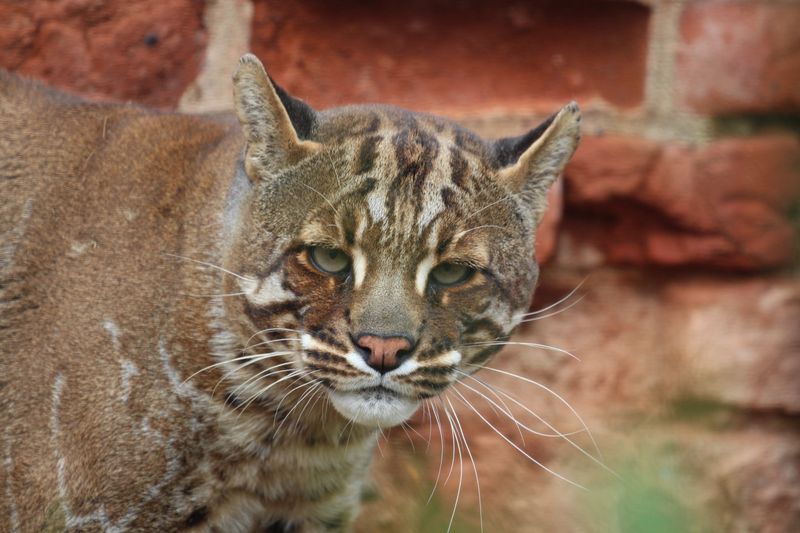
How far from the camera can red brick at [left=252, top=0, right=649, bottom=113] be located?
3.72 metres

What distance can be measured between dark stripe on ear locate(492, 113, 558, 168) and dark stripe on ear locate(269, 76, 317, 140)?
55 cm

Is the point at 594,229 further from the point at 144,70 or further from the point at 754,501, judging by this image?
the point at 144,70

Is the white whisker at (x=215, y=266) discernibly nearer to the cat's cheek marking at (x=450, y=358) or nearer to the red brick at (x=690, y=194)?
the cat's cheek marking at (x=450, y=358)

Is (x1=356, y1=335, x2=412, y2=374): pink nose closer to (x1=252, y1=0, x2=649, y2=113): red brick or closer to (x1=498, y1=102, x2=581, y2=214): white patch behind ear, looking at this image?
(x1=498, y1=102, x2=581, y2=214): white patch behind ear

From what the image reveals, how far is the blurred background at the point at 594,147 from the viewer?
361 cm

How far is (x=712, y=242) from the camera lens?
3814 mm

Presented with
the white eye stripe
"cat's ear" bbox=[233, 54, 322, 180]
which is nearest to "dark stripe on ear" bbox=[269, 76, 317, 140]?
"cat's ear" bbox=[233, 54, 322, 180]

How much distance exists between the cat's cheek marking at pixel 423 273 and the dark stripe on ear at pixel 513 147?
454 millimetres

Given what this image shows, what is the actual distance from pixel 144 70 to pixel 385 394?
1668 millimetres

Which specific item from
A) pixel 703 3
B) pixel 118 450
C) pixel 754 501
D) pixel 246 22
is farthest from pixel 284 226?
pixel 754 501

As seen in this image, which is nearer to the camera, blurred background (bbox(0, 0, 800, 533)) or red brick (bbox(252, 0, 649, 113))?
blurred background (bbox(0, 0, 800, 533))

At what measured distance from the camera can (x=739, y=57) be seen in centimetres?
369

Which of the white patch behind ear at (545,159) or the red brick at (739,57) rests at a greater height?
the red brick at (739,57)

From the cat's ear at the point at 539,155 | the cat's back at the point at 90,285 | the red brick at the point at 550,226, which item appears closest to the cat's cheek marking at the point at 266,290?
the cat's back at the point at 90,285
